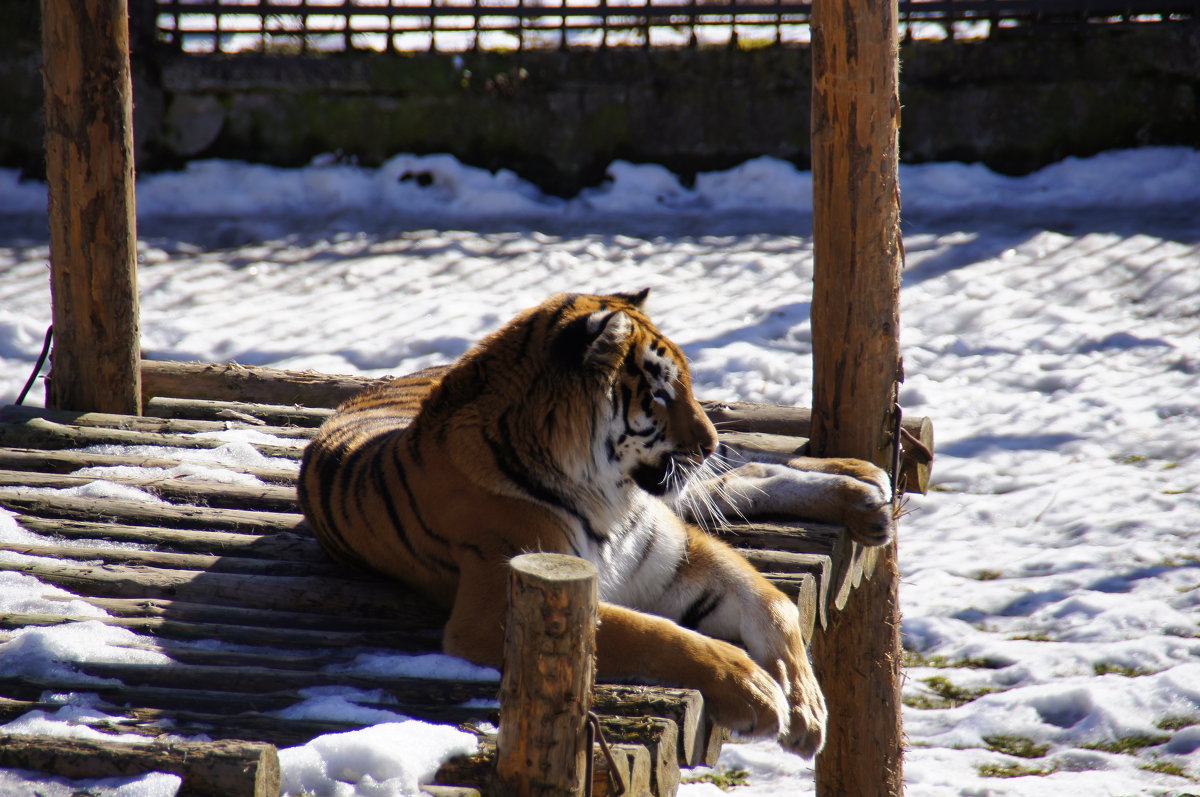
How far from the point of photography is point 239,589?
2.70 m

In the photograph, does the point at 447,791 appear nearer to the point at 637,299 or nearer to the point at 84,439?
the point at 637,299

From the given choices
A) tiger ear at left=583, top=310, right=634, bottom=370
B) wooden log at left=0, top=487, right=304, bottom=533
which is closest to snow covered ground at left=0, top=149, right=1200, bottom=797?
wooden log at left=0, top=487, right=304, bottom=533

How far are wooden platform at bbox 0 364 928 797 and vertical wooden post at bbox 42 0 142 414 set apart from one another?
19 cm

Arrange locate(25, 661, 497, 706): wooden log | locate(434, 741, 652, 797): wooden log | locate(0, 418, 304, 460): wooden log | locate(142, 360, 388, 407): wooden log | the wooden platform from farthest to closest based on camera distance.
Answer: locate(142, 360, 388, 407): wooden log
locate(0, 418, 304, 460): wooden log
locate(25, 661, 497, 706): wooden log
the wooden platform
locate(434, 741, 652, 797): wooden log

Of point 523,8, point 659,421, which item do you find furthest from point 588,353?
point 523,8

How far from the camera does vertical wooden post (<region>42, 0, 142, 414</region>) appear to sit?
377 cm

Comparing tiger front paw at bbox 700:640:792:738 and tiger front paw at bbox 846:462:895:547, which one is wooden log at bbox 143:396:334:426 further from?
tiger front paw at bbox 700:640:792:738

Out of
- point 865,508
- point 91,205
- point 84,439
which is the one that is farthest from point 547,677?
point 91,205

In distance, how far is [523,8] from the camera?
27.5 ft

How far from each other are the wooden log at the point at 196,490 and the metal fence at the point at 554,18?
578 centimetres

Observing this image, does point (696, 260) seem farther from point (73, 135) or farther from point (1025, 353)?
point (73, 135)

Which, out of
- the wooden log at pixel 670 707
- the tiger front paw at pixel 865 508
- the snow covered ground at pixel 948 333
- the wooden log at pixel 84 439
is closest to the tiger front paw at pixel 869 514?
the tiger front paw at pixel 865 508

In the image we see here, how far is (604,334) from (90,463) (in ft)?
6.28

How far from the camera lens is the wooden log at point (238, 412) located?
163 inches
